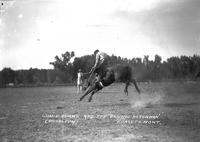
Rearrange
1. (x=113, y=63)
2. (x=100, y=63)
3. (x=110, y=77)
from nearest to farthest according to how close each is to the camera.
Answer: (x=100, y=63), (x=110, y=77), (x=113, y=63)

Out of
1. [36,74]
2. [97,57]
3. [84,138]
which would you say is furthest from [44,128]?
[36,74]

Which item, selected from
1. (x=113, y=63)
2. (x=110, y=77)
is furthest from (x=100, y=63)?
(x=113, y=63)

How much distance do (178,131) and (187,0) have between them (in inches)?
165

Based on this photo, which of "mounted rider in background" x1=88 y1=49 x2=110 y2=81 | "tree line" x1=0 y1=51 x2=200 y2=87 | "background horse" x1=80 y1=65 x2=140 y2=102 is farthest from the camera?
"tree line" x1=0 y1=51 x2=200 y2=87

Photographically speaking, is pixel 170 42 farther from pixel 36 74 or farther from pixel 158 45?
pixel 36 74

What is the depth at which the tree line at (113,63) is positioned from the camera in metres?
14.7

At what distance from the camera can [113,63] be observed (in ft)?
39.9

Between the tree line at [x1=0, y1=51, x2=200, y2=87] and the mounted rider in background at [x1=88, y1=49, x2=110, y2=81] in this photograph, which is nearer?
the mounted rider in background at [x1=88, y1=49, x2=110, y2=81]

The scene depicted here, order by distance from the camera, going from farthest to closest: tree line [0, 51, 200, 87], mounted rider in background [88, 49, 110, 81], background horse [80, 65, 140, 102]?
tree line [0, 51, 200, 87] < background horse [80, 65, 140, 102] < mounted rider in background [88, 49, 110, 81]

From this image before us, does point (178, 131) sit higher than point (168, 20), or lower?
lower

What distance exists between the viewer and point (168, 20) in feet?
28.0

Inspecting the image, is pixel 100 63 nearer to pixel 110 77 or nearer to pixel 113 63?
pixel 110 77

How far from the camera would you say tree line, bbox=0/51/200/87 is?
48.2 feet

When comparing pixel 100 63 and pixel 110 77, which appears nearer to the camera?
pixel 100 63
